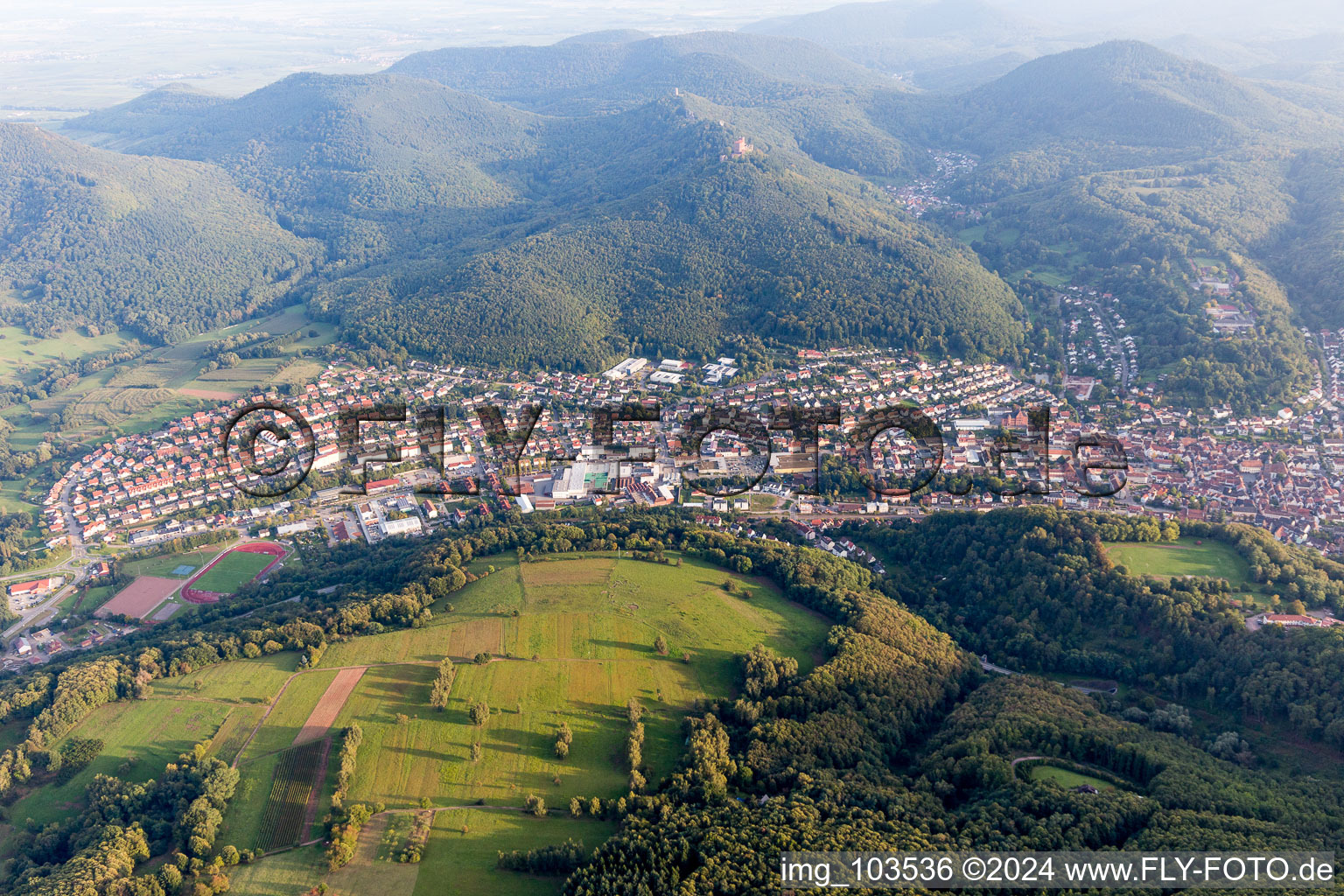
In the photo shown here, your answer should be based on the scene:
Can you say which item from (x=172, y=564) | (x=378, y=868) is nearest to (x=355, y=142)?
(x=172, y=564)

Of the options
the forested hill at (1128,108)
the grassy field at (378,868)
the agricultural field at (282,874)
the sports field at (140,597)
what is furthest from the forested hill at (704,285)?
the agricultural field at (282,874)

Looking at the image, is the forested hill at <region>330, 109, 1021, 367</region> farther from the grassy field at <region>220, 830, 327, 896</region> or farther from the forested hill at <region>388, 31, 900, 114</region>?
the forested hill at <region>388, 31, 900, 114</region>

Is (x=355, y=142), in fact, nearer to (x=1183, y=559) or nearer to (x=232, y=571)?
(x=232, y=571)

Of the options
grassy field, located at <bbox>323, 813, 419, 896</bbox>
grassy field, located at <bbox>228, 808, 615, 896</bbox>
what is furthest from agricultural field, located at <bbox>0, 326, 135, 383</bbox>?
grassy field, located at <bbox>323, 813, 419, 896</bbox>

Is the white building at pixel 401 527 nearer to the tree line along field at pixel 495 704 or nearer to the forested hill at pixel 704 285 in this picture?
the tree line along field at pixel 495 704

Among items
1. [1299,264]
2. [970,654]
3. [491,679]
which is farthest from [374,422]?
[1299,264]

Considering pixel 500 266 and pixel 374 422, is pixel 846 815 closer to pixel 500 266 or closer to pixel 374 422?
pixel 374 422
